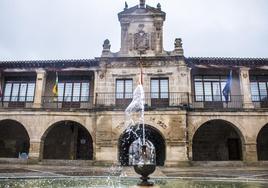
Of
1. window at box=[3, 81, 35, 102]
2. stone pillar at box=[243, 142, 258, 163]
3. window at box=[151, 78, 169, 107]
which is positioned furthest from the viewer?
window at box=[3, 81, 35, 102]

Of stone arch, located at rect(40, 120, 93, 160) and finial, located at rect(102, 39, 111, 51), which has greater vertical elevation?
finial, located at rect(102, 39, 111, 51)

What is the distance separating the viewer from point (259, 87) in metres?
20.5

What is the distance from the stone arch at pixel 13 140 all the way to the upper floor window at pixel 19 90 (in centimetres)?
199

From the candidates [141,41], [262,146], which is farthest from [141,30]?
[262,146]

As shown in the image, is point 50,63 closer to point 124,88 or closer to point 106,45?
point 106,45

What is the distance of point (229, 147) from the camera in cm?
2036

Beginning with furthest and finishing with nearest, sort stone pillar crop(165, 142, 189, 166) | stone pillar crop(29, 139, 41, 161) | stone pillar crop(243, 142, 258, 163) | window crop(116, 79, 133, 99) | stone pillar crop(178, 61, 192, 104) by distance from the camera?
1. window crop(116, 79, 133, 99)
2. stone pillar crop(178, 61, 192, 104)
3. stone pillar crop(29, 139, 41, 161)
4. stone pillar crop(243, 142, 258, 163)
5. stone pillar crop(165, 142, 189, 166)

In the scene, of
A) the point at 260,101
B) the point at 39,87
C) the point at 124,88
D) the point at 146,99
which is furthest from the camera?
the point at 39,87

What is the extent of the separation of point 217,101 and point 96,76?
9.01 m

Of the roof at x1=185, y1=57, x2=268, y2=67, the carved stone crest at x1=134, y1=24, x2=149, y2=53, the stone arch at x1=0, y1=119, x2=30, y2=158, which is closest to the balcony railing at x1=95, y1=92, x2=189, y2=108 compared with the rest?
the roof at x1=185, y1=57, x2=268, y2=67

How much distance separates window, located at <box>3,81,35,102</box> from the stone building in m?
0.08

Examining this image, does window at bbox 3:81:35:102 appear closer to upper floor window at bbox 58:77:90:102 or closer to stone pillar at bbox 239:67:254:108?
upper floor window at bbox 58:77:90:102

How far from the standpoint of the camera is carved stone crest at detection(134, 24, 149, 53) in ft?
65.6

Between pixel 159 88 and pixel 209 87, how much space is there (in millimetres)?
3947
